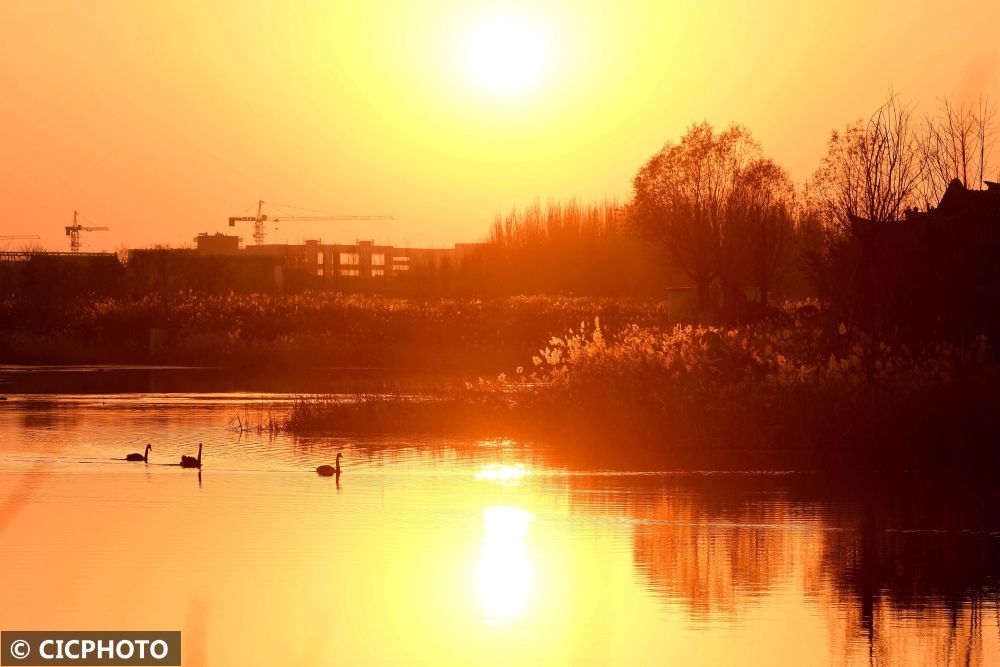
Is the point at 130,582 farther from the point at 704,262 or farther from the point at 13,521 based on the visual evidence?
the point at 704,262

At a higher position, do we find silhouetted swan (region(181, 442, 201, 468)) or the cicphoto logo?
silhouetted swan (region(181, 442, 201, 468))

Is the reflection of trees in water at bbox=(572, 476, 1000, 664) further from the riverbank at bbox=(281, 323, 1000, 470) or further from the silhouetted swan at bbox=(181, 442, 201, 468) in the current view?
the silhouetted swan at bbox=(181, 442, 201, 468)

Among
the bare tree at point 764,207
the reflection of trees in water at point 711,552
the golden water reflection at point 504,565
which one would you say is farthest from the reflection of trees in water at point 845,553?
the bare tree at point 764,207

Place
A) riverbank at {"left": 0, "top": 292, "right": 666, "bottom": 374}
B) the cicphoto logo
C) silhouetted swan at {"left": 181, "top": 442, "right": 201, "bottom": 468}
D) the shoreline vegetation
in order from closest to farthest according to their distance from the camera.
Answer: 1. the cicphoto logo
2. silhouetted swan at {"left": 181, "top": 442, "right": 201, "bottom": 468}
3. the shoreline vegetation
4. riverbank at {"left": 0, "top": 292, "right": 666, "bottom": 374}

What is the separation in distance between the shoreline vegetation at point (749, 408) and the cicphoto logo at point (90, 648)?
1411 centimetres

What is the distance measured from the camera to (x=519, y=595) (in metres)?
15.3

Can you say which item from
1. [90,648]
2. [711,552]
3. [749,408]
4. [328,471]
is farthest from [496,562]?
[749,408]

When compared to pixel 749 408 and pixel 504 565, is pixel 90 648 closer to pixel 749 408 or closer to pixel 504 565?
pixel 504 565

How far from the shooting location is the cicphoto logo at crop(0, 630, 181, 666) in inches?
488

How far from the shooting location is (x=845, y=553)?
17.6 metres

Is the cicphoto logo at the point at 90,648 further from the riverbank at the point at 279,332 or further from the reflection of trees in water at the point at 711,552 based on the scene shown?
the riverbank at the point at 279,332

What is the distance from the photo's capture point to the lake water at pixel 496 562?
1345 cm

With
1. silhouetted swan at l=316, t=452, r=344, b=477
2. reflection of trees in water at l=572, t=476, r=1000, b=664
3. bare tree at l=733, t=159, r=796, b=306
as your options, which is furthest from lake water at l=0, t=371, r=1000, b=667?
bare tree at l=733, t=159, r=796, b=306

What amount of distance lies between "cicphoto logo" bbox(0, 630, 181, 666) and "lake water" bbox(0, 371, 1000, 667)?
0.97 ft
